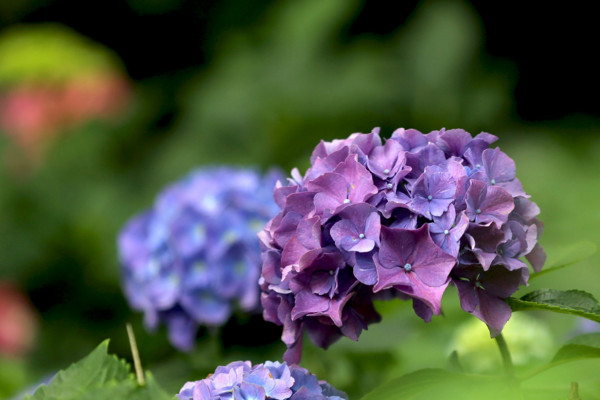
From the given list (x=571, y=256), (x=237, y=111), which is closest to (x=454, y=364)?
(x=571, y=256)

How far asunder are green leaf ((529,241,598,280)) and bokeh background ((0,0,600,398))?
148cm

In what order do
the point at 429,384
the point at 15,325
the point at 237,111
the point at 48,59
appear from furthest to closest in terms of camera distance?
1. the point at 237,111
2. the point at 48,59
3. the point at 15,325
4. the point at 429,384

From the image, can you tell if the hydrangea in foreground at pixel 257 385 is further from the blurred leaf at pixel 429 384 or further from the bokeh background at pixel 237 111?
the bokeh background at pixel 237 111

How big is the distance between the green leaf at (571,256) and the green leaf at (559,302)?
73mm

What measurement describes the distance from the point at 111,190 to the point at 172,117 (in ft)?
2.80

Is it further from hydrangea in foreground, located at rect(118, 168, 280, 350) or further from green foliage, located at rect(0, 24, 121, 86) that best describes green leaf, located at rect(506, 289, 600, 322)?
green foliage, located at rect(0, 24, 121, 86)

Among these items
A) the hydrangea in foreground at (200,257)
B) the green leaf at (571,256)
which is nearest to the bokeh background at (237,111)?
the hydrangea in foreground at (200,257)

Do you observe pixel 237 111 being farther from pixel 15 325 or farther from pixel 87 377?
pixel 87 377

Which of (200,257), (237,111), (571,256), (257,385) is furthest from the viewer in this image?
(237,111)

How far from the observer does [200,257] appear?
1.69 m

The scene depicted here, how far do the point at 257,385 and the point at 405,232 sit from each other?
0.19m

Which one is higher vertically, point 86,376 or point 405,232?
point 405,232

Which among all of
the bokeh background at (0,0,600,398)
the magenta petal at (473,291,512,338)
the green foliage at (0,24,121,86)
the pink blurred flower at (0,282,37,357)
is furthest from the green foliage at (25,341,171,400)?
the green foliage at (0,24,121,86)

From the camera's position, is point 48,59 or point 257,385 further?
point 48,59
